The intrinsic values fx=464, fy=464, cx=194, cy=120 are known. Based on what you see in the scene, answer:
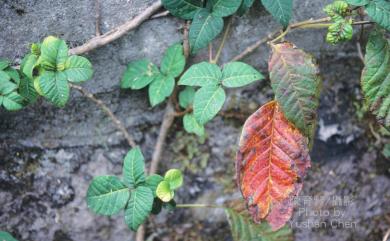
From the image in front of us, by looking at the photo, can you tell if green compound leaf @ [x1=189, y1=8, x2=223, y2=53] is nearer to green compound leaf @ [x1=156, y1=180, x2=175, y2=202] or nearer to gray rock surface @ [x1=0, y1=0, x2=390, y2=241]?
gray rock surface @ [x1=0, y1=0, x2=390, y2=241]

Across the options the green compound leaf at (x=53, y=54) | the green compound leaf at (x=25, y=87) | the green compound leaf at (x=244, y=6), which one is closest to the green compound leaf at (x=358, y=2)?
the green compound leaf at (x=244, y=6)

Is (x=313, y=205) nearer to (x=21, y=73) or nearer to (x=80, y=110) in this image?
(x=80, y=110)

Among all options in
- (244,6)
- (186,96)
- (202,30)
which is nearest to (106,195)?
(186,96)

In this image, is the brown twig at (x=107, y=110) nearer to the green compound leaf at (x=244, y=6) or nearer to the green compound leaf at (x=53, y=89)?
the green compound leaf at (x=53, y=89)

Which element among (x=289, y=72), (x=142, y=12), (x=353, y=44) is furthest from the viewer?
(x=353, y=44)

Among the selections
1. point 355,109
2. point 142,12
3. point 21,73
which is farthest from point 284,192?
point 21,73

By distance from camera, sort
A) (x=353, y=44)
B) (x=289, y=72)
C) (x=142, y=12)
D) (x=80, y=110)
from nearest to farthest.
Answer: (x=289, y=72) < (x=142, y=12) < (x=80, y=110) < (x=353, y=44)

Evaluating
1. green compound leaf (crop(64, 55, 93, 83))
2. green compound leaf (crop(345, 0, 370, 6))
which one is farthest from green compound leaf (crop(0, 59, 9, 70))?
green compound leaf (crop(345, 0, 370, 6))
